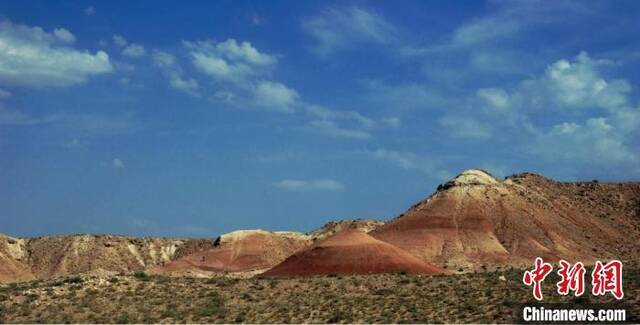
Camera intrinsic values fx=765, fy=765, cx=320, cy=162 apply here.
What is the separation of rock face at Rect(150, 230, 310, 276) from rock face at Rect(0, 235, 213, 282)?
10442 millimetres

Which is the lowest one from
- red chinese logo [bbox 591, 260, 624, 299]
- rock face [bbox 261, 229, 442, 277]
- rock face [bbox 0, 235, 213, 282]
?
red chinese logo [bbox 591, 260, 624, 299]

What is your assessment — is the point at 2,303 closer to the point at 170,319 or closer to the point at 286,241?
the point at 170,319

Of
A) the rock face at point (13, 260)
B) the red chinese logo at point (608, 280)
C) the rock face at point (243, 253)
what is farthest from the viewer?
the rock face at point (243, 253)

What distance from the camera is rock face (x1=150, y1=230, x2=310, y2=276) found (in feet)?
414

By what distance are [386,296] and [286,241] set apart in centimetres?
9426

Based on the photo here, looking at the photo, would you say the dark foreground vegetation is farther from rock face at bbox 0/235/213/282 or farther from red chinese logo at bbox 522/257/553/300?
rock face at bbox 0/235/213/282

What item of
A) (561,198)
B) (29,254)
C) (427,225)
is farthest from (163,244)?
(561,198)

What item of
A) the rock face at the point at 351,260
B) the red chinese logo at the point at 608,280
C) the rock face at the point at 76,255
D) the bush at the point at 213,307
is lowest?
the bush at the point at 213,307

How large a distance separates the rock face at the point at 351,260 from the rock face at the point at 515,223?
1513cm

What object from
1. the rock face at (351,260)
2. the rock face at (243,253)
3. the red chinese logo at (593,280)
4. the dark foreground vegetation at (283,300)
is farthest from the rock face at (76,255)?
the red chinese logo at (593,280)

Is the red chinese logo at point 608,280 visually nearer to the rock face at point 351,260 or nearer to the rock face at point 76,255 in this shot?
the rock face at point 351,260

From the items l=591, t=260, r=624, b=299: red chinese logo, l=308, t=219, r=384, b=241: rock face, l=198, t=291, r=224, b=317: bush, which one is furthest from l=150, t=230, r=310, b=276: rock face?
l=591, t=260, r=624, b=299: red chinese logo

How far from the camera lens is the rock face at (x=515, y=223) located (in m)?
104

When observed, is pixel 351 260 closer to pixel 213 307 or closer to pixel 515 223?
pixel 213 307
